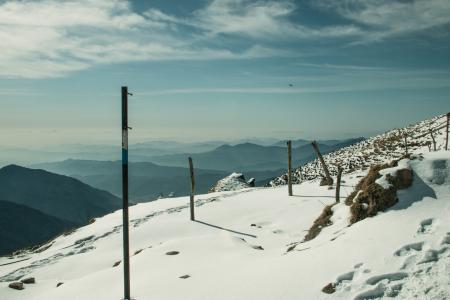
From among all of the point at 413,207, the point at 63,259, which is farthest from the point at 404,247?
the point at 63,259

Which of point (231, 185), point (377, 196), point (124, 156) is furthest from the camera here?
point (231, 185)

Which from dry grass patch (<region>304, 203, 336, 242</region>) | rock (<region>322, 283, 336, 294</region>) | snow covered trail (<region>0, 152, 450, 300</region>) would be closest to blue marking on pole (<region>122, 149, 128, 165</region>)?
snow covered trail (<region>0, 152, 450, 300</region>)

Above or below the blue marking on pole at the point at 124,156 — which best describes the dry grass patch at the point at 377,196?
below

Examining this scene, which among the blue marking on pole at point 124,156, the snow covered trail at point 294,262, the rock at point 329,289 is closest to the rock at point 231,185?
the snow covered trail at point 294,262

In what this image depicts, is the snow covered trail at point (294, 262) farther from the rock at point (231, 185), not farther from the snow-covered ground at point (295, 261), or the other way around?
the rock at point (231, 185)

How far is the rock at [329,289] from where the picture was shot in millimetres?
9734

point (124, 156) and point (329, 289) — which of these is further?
point (124, 156)

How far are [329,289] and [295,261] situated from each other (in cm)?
261

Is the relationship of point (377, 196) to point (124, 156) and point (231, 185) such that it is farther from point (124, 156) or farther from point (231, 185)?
point (231, 185)

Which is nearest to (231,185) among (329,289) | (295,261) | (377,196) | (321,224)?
(321,224)

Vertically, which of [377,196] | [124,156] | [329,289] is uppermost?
[124,156]

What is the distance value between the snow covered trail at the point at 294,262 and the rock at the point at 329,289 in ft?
0.43

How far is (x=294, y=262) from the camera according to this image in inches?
485

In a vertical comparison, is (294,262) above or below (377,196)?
below
